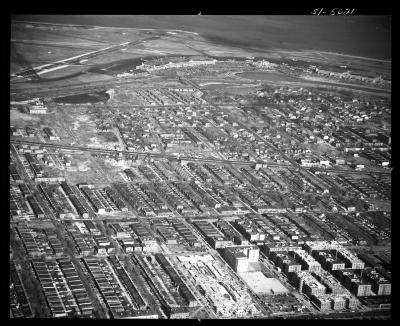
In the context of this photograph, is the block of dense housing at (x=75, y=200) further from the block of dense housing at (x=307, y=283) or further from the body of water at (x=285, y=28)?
the block of dense housing at (x=307, y=283)

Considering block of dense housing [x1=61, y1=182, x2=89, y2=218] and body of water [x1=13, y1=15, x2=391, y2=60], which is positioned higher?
body of water [x1=13, y1=15, x2=391, y2=60]

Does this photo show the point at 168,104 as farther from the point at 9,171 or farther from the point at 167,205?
the point at 9,171

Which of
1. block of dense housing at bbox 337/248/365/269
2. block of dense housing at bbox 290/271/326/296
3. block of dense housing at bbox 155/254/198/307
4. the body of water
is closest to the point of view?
block of dense housing at bbox 155/254/198/307

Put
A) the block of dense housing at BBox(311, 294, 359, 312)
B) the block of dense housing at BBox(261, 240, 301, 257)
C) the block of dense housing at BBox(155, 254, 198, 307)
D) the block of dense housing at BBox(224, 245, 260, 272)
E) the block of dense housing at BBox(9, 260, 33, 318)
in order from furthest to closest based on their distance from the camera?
1. the block of dense housing at BBox(261, 240, 301, 257)
2. the block of dense housing at BBox(224, 245, 260, 272)
3. the block of dense housing at BBox(311, 294, 359, 312)
4. the block of dense housing at BBox(155, 254, 198, 307)
5. the block of dense housing at BBox(9, 260, 33, 318)

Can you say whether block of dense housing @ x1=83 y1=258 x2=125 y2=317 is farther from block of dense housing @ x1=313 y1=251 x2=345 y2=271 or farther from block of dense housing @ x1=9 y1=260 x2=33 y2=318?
block of dense housing @ x1=313 y1=251 x2=345 y2=271

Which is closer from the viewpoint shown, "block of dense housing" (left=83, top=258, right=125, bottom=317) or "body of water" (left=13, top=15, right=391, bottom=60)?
"block of dense housing" (left=83, top=258, right=125, bottom=317)

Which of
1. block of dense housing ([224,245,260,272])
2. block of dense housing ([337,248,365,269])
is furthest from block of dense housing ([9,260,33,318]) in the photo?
block of dense housing ([337,248,365,269])
